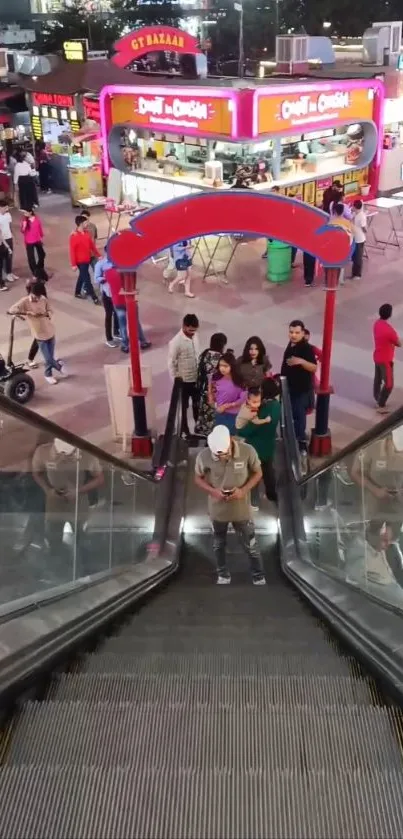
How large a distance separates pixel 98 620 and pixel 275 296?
9.86m

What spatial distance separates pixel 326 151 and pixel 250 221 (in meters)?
11.8

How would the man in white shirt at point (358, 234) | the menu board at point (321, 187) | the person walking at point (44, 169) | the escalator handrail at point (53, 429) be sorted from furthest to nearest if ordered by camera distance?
the person walking at point (44, 169) < the menu board at point (321, 187) < the man in white shirt at point (358, 234) < the escalator handrail at point (53, 429)

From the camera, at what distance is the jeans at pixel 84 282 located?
12.4m

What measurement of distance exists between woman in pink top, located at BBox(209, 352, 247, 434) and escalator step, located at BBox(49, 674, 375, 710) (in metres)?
4.15

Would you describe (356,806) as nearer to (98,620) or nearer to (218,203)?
(98,620)

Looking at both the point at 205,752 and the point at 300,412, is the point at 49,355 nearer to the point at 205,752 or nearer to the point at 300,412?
the point at 300,412

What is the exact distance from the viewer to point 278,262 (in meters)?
13.5

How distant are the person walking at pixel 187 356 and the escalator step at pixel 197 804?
19.3 feet

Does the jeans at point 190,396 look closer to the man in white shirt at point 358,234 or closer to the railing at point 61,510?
the railing at point 61,510

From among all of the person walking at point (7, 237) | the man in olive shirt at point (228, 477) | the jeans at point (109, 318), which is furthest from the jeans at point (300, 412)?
the person walking at point (7, 237)

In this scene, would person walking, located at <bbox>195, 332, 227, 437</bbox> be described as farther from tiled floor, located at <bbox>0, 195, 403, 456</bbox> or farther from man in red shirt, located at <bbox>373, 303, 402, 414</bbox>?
man in red shirt, located at <bbox>373, 303, 402, 414</bbox>

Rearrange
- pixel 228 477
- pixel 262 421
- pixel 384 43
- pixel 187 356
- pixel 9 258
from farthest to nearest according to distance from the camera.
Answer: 1. pixel 384 43
2. pixel 9 258
3. pixel 187 356
4. pixel 262 421
5. pixel 228 477

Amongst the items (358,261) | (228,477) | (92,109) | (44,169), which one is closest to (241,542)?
(228,477)

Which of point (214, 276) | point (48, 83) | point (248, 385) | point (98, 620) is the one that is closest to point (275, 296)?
point (214, 276)
